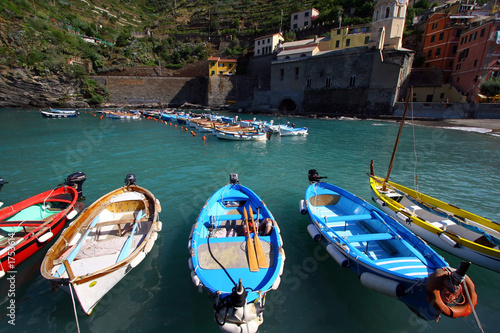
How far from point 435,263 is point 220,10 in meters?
98.4

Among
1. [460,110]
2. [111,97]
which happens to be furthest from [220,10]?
[460,110]

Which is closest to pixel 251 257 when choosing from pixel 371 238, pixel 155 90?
pixel 371 238

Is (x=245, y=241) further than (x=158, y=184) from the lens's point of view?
No

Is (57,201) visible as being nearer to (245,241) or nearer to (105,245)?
(105,245)

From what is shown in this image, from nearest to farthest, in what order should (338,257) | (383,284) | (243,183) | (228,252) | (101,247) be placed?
(383,284)
(228,252)
(338,257)
(101,247)
(243,183)

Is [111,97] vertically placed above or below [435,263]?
above

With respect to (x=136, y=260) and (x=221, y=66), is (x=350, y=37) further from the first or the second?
(x=136, y=260)

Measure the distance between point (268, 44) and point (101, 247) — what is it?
56348mm

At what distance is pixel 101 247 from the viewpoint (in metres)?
5.33

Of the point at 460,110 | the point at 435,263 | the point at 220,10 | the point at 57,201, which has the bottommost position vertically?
the point at 57,201

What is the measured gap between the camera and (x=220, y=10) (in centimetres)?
8288

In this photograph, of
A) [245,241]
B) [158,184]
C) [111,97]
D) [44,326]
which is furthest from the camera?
[111,97]

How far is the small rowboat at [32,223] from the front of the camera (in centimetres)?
506

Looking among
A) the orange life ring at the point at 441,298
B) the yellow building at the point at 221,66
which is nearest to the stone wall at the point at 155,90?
the yellow building at the point at 221,66
